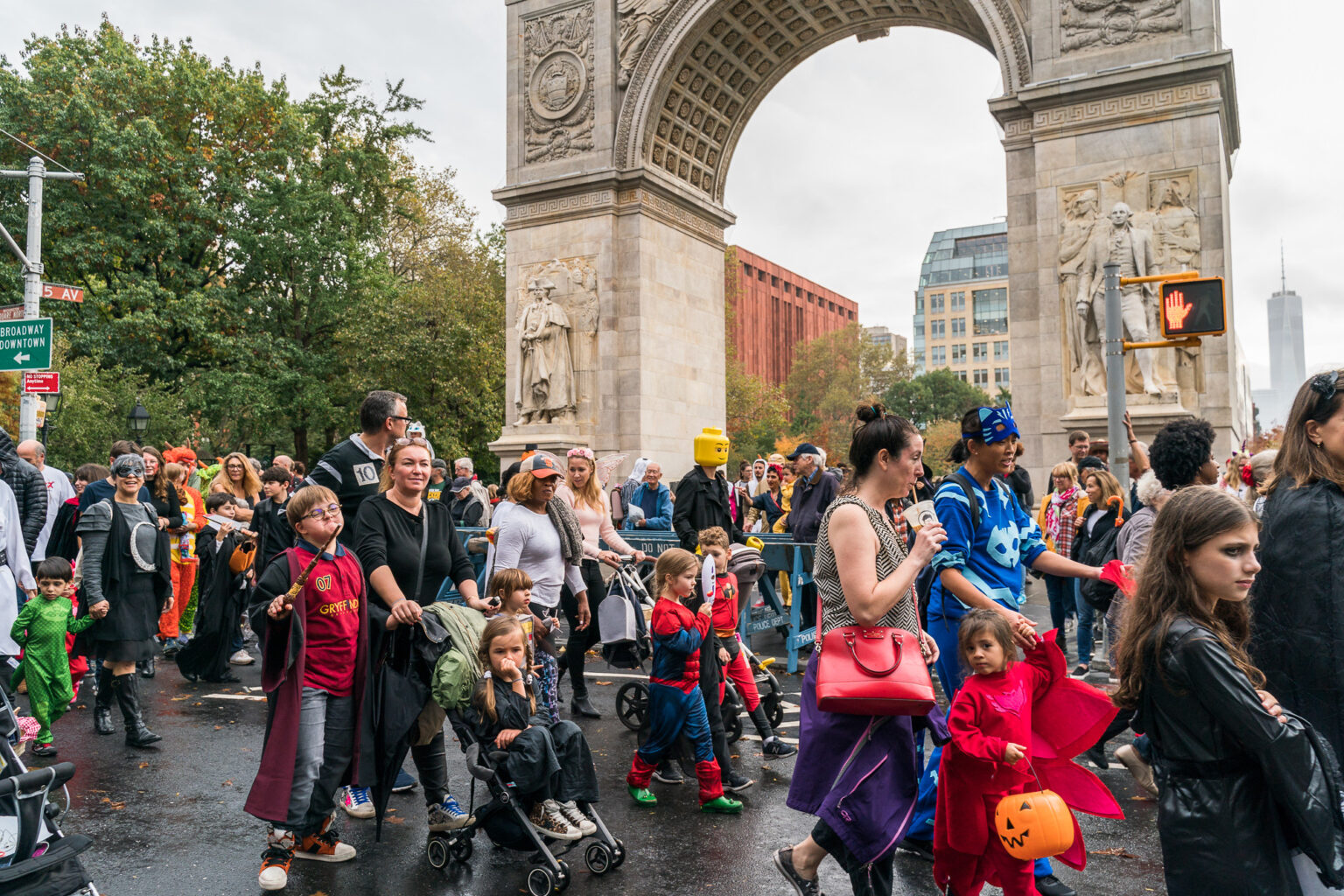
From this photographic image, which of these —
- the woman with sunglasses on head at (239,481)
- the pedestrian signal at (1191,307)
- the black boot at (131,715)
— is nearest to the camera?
the black boot at (131,715)

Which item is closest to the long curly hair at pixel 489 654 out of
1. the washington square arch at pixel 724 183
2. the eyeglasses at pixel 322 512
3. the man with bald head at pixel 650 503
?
the eyeglasses at pixel 322 512

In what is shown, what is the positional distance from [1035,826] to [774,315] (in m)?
105

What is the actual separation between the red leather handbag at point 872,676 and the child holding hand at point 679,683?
196 centimetres

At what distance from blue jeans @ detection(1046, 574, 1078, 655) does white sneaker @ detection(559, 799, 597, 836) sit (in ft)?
20.0

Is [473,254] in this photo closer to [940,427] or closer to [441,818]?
[441,818]

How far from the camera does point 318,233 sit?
102 feet

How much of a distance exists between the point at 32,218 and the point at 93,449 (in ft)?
24.0

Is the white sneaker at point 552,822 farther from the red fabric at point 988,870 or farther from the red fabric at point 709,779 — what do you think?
the red fabric at point 988,870

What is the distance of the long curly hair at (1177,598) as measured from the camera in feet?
8.96

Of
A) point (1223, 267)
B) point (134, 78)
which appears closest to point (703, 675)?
point (1223, 267)

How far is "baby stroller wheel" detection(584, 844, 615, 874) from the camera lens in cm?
465

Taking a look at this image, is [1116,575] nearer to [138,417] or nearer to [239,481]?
[239,481]

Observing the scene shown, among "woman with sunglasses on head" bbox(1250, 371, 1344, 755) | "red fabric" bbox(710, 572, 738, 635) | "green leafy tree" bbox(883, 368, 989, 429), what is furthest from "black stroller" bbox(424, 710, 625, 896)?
"green leafy tree" bbox(883, 368, 989, 429)

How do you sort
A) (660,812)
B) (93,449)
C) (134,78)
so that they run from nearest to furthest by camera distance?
(660,812) < (93,449) < (134,78)
